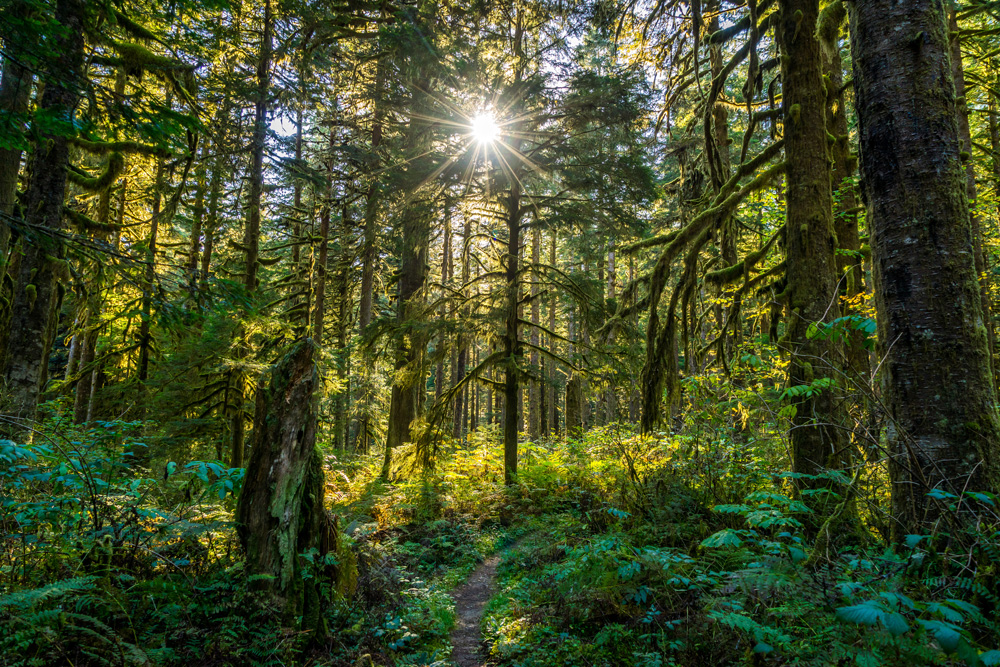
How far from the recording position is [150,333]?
11.9 metres

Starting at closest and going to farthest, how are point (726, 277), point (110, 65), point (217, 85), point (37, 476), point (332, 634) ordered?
point (37, 476) < point (332, 634) < point (726, 277) < point (110, 65) < point (217, 85)

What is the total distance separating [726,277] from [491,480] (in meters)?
7.17

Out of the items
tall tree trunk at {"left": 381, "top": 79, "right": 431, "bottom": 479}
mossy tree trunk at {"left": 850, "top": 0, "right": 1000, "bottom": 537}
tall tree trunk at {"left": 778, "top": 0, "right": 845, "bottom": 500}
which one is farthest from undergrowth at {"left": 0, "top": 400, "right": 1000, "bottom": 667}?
tall tree trunk at {"left": 381, "top": 79, "right": 431, "bottom": 479}

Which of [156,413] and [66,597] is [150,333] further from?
[66,597]

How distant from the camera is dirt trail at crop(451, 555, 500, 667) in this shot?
457 cm

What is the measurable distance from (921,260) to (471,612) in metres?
5.78

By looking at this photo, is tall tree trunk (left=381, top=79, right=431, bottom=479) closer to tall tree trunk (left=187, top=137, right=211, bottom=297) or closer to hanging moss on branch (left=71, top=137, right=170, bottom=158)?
tall tree trunk (left=187, top=137, right=211, bottom=297)

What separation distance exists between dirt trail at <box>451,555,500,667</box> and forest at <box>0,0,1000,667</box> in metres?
0.07

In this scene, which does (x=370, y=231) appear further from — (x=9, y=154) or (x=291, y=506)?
(x=291, y=506)

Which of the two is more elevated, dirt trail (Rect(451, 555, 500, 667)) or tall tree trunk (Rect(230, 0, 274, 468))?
tall tree trunk (Rect(230, 0, 274, 468))

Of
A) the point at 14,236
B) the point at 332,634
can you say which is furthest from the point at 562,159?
the point at 14,236

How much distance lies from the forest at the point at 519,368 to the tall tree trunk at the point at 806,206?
37mm

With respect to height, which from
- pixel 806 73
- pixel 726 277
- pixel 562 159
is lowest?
pixel 726 277

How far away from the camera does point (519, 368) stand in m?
10.3
